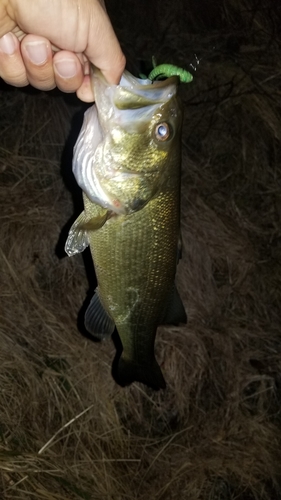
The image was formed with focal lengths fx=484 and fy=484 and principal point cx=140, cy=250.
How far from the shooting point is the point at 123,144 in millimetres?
1872

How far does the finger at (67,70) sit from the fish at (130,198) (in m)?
0.06

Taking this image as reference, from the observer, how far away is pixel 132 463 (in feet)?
12.4

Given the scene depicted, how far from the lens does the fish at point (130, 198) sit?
5.93 ft

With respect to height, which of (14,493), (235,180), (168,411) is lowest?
(168,411)

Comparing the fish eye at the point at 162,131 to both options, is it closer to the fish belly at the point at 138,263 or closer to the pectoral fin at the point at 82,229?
the fish belly at the point at 138,263

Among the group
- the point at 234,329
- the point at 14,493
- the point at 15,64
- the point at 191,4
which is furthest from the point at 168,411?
the point at 191,4

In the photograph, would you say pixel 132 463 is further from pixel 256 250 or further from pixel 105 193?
pixel 105 193

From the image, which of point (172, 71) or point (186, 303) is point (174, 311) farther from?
point (186, 303)

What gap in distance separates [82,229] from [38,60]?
661mm

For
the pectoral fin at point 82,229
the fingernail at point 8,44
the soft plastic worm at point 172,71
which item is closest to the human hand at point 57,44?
the fingernail at point 8,44

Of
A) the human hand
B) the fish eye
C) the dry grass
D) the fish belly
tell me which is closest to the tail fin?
the fish belly

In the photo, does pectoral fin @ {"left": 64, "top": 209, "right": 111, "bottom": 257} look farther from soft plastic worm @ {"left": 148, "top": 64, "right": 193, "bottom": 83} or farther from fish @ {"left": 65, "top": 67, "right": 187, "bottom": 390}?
soft plastic worm @ {"left": 148, "top": 64, "right": 193, "bottom": 83}

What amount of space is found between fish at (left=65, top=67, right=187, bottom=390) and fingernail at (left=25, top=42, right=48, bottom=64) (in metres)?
0.19

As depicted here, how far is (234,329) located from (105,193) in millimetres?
2621
